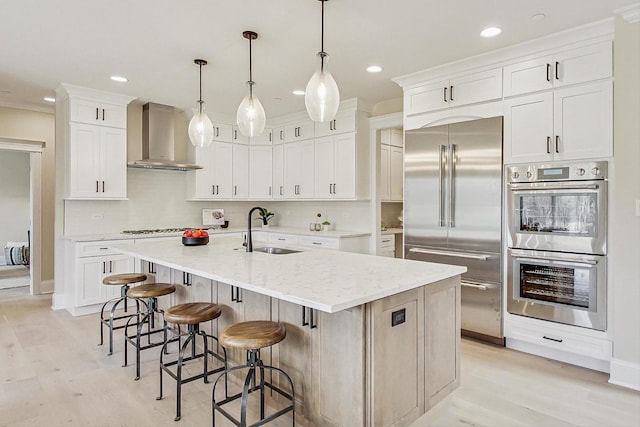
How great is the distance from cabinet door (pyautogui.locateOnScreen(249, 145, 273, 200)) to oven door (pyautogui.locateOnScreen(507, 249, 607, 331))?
4139mm

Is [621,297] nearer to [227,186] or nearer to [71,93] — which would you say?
[227,186]

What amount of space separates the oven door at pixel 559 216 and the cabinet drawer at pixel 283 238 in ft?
10.2

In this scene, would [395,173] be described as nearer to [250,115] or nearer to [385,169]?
[385,169]

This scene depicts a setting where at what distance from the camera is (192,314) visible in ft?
8.33

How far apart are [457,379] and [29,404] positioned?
2.85 meters

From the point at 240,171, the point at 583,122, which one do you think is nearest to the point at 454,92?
the point at 583,122

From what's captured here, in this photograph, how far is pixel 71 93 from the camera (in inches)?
180

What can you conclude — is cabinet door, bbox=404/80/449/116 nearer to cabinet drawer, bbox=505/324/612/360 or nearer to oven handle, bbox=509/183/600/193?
oven handle, bbox=509/183/600/193

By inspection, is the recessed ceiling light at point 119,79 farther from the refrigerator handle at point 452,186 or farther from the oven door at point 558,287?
the oven door at point 558,287

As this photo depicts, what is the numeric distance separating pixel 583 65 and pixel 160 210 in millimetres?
5404

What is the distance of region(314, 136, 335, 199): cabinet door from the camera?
5512mm

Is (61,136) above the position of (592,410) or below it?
above

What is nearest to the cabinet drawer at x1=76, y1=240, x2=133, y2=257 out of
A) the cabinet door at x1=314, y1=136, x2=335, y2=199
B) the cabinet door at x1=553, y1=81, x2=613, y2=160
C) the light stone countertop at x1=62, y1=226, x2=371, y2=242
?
the light stone countertop at x1=62, y1=226, x2=371, y2=242

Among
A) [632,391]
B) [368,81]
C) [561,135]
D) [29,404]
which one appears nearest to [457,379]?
[632,391]
